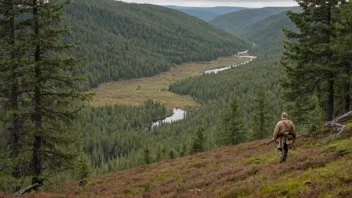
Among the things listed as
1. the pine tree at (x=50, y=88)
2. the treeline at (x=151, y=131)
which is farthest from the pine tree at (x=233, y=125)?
the pine tree at (x=50, y=88)

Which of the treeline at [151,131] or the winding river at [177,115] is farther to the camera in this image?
the winding river at [177,115]

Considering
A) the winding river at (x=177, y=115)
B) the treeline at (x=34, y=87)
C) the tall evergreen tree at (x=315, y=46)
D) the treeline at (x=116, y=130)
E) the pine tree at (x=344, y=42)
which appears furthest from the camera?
the winding river at (x=177, y=115)

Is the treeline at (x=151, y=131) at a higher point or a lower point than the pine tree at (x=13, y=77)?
lower

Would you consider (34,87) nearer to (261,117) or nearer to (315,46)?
(315,46)

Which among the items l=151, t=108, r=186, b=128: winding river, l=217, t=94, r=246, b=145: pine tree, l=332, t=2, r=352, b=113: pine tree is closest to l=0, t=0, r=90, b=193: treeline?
l=332, t=2, r=352, b=113: pine tree

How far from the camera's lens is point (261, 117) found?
54938 millimetres

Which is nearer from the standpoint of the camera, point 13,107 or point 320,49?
point 13,107

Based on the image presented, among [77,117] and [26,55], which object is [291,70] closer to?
[77,117]

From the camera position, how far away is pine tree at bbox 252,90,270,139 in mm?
53438

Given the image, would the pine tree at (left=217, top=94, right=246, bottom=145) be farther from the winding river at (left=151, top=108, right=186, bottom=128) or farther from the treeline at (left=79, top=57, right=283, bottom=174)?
the winding river at (left=151, top=108, right=186, bottom=128)

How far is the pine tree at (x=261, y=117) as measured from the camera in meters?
53.4

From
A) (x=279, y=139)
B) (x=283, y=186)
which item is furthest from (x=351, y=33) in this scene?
(x=283, y=186)

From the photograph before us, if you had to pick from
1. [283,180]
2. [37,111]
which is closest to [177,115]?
[37,111]

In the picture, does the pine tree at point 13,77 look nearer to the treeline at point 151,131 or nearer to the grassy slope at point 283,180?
the grassy slope at point 283,180
